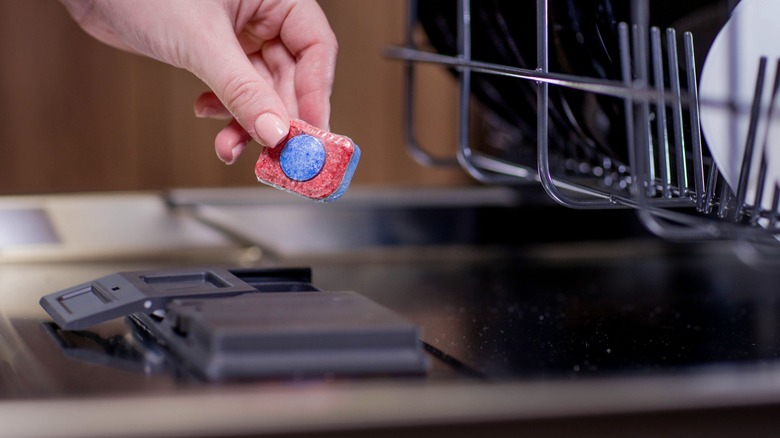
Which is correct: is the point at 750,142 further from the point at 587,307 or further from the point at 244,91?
the point at 244,91

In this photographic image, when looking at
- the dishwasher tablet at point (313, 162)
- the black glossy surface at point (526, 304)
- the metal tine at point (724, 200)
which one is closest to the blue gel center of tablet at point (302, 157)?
the dishwasher tablet at point (313, 162)

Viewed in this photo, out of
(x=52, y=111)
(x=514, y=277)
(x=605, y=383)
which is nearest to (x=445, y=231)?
(x=514, y=277)

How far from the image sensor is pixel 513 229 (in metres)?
0.97

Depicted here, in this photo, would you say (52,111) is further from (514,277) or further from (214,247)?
(514,277)

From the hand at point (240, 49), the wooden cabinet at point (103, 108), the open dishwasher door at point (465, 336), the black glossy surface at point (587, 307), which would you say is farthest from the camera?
the wooden cabinet at point (103, 108)

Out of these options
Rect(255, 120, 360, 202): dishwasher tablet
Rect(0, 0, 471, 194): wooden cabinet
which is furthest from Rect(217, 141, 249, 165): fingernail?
Rect(0, 0, 471, 194): wooden cabinet

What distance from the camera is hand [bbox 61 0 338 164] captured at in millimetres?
547

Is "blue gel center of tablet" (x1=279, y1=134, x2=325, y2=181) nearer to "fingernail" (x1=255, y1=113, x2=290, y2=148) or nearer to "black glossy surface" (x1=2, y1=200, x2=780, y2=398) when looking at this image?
"fingernail" (x1=255, y1=113, x2=290, y2=148)

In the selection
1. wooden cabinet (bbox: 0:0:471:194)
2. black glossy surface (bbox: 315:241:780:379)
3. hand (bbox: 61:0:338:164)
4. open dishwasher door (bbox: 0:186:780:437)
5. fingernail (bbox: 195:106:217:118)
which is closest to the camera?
open dishwasher door (bbox: 0:186:780:437)

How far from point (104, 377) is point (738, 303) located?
495 millimetres

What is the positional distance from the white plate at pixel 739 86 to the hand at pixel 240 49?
267mm

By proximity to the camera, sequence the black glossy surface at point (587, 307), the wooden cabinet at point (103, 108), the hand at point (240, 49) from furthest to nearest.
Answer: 1. the wooden cabinet at point (103, 108)
2. the hand at point (240, 49)
3. the black glossy surface at point (587, 307)

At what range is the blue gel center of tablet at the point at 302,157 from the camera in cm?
51

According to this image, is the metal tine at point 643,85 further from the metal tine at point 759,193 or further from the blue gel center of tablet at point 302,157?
the blue gel center of tablet at point 302,157
